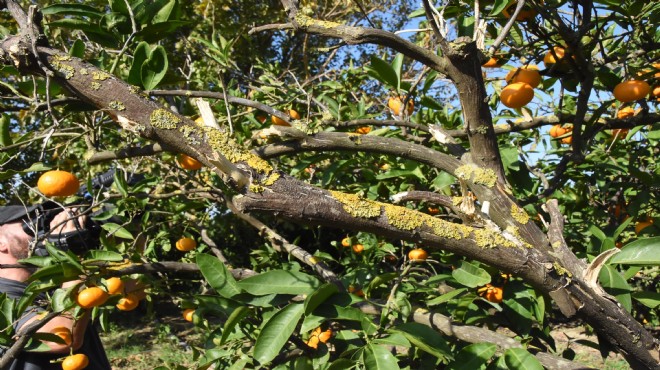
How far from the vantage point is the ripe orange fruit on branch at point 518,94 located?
1621mm

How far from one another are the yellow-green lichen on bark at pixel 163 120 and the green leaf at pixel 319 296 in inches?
17.2

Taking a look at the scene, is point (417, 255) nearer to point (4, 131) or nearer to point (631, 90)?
point (631, 90)

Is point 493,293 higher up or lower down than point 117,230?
higher up

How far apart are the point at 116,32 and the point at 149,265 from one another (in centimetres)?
61

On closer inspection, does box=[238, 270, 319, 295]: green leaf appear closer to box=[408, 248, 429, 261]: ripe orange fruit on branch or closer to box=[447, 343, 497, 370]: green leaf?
box=[447, 343, 497, 370]: green leaf

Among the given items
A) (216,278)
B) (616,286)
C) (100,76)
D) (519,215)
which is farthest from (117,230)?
(616,286)

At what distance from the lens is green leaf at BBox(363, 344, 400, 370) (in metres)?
1.08

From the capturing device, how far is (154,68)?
1.32 metres

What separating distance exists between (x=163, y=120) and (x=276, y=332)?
50cm

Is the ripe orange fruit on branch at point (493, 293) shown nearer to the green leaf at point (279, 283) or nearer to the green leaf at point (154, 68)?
the green leaf at point (279, 283)

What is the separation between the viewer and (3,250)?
2125 millimetres

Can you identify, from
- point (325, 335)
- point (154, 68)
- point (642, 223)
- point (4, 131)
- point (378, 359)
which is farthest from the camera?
point (642, 223)

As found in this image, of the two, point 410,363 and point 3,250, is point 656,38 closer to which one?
point 410,363

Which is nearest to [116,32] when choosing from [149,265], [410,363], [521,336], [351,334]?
[149,265]
